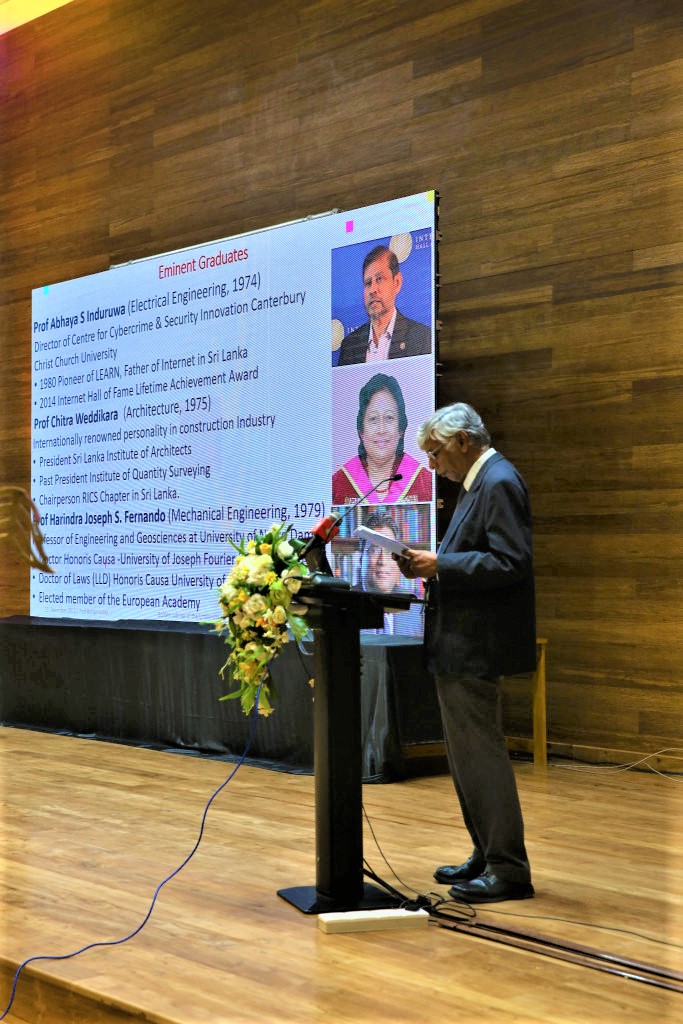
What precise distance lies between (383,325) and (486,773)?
10.5ft

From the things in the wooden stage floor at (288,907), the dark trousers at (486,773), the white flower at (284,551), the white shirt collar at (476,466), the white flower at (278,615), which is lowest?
the wooden stage floor at (288,907)

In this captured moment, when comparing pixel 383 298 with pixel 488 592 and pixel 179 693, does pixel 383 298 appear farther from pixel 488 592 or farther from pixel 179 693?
pixel 488 592

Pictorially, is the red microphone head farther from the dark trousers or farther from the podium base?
the podium base

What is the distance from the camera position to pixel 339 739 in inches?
134

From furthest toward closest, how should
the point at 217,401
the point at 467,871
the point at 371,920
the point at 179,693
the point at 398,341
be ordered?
the point at 217,401 → the point at 179,693 → the point at 398,341 → the point at 467,871 → the point at 371,920

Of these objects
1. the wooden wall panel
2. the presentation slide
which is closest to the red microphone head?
the presentation slide

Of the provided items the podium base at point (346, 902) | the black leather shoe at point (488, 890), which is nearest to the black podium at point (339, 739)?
the podium base at point (346, 902)

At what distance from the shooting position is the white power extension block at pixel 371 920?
10.5ft

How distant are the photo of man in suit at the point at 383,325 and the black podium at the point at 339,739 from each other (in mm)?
2788

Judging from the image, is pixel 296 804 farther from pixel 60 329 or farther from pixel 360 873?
pixel 60 329

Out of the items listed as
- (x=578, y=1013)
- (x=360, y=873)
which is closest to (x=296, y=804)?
(x=360, y=873)

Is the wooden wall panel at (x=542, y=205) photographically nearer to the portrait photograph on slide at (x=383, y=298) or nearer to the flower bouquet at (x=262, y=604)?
the portrait photograph on slide at (x=383, y=298)

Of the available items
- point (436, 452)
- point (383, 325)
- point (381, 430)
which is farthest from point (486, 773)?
point (383, 325)

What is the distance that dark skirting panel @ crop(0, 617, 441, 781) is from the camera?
18.9ft
